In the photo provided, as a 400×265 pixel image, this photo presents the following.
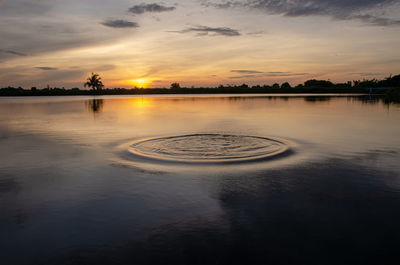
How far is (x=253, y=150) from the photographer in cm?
1305

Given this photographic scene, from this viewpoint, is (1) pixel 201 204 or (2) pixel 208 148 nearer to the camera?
(1) pixel 201 204

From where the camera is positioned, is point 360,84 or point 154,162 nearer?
point 154,162

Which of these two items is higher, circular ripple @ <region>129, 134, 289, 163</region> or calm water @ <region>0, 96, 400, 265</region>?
circular ripple @ <region>129, 134, 289, 163</region>

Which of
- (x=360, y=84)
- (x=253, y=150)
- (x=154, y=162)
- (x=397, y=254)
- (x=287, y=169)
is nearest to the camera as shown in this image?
(x=397, y=254)

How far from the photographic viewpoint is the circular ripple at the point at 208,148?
38.7ft

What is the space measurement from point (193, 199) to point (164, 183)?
1540 mm

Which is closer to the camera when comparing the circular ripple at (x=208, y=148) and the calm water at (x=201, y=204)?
the calm water at (x=201, y=204)

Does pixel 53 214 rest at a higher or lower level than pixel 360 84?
lower

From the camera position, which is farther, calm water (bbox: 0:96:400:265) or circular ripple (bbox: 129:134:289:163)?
circular ripple (bbox: 129:134:289:163)

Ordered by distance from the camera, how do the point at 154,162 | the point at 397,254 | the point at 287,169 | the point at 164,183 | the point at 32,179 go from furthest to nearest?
the point at 154,162 < the point at 287,169 < the point at 32,179 < the point at 164,183 < the point at 397,254

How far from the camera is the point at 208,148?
13352 mm

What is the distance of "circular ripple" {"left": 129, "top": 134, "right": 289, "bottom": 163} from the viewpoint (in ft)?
38.7

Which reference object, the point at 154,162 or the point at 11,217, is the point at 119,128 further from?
the point at 11,217

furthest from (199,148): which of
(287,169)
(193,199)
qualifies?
(193,199)
